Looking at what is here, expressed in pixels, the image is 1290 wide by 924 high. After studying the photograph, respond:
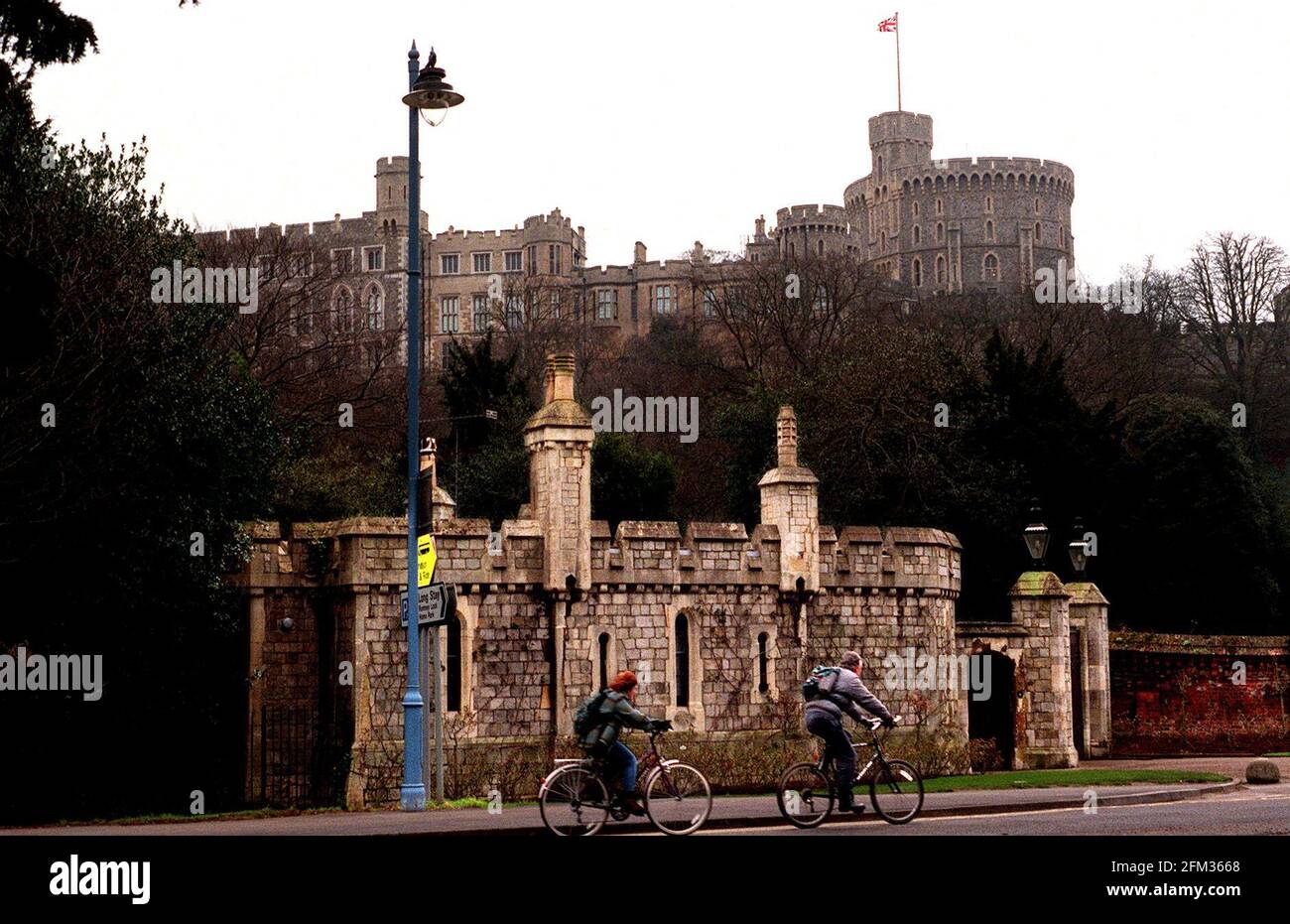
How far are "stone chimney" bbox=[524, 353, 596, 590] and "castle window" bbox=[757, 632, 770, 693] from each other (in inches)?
143

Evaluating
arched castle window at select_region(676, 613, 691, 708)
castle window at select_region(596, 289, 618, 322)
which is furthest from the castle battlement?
arched castle window at select_region(676, 613, 691, 708)

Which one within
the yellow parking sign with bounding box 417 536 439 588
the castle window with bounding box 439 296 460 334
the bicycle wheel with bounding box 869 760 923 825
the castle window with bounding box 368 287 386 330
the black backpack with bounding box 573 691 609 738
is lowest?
the bicycle wheel with bounding box 869 760 923 825

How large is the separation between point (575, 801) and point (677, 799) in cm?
99

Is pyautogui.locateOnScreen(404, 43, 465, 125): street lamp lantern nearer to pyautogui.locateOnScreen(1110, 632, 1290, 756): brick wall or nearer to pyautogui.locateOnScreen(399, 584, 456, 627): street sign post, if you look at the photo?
pyautogui.locateOnScreen(399, 584, 456, 627): street sign post

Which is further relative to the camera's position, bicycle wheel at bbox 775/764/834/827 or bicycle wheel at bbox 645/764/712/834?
bicycle wheel at bbox 775/764/834/827

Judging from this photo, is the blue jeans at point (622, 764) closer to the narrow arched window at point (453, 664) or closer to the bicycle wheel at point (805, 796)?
the bicycle wheel at point (805, 796)

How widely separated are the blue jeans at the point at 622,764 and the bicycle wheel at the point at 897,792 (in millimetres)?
2615

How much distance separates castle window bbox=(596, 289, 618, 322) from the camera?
390ft

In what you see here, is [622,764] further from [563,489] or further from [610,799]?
[563,489]

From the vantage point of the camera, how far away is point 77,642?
29281mm

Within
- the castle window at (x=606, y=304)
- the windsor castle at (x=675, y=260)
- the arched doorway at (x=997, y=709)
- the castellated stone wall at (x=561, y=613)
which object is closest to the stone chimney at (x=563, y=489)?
the castellated stone wall at (x=561, y=613)

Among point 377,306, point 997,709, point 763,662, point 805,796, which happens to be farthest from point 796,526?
point 377,306

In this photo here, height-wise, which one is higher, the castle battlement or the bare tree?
the castle battlement

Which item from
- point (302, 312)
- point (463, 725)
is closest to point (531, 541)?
point (463, 725)
